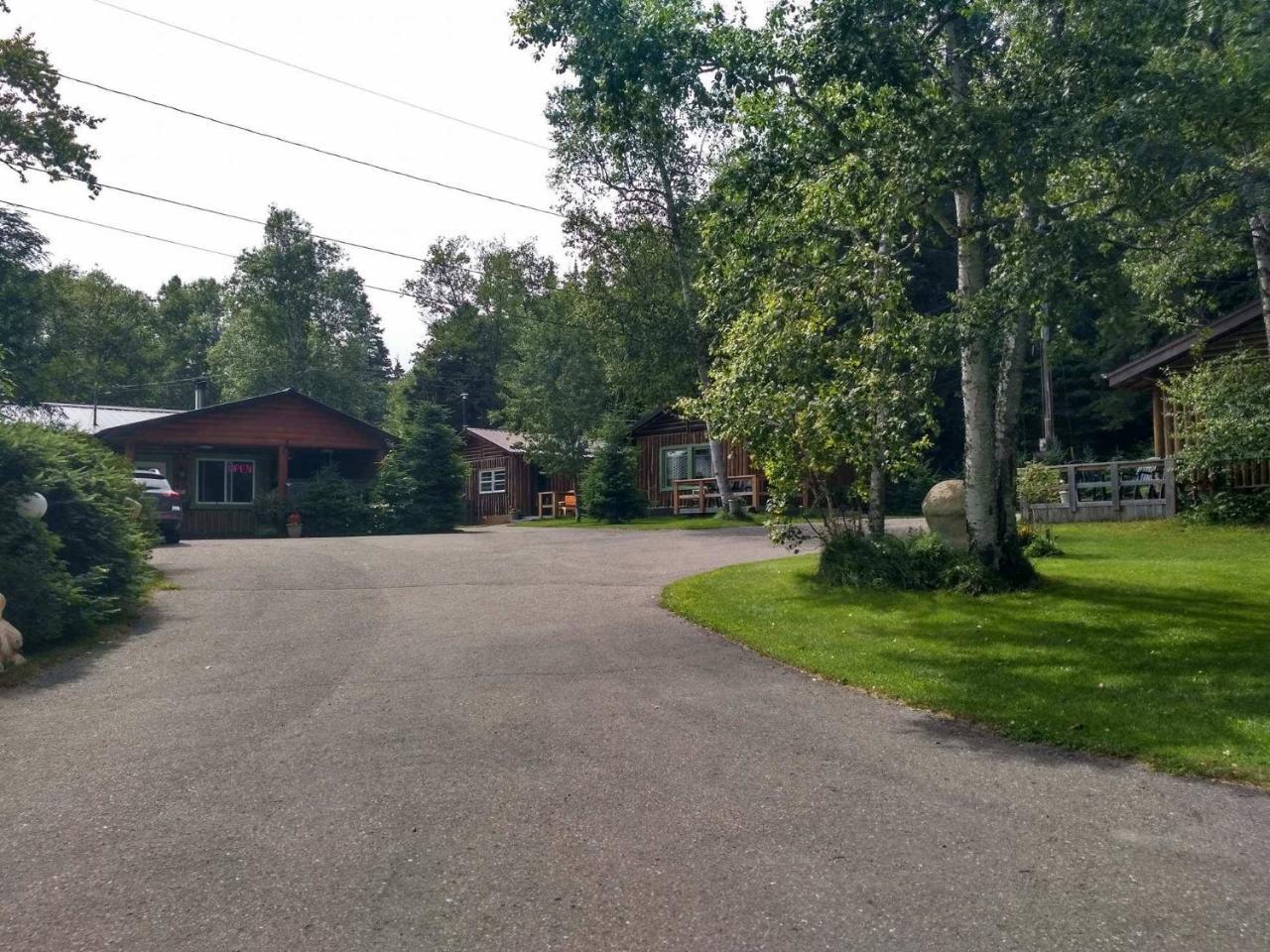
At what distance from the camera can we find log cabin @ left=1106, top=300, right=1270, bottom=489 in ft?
63.8

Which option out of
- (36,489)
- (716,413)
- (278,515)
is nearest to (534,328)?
(278,515)

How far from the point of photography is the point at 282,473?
107ft

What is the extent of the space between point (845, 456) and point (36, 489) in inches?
377

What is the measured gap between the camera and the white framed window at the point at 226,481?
112ft

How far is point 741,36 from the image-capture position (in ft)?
33.3

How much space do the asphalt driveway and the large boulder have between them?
5.95 m

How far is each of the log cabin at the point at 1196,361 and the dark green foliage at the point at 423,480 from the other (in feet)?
63.2

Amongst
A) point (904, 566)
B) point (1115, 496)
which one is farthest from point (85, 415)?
point (1115, 496)

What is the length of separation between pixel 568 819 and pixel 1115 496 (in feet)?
61.7

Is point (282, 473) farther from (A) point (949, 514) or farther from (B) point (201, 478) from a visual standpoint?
(A) point (949, 514)

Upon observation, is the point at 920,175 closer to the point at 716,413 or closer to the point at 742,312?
the point at 742,312

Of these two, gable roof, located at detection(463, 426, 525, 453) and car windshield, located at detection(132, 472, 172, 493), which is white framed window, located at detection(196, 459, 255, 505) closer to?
gable roof, located at detection(463, 426, 525, 453)

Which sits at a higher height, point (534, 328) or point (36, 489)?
point (534, 328)

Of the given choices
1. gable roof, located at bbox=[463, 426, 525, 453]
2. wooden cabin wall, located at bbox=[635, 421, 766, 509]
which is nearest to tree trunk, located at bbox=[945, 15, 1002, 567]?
wooden cabin wall, located at bbox=[635, 421, 766, 509]
